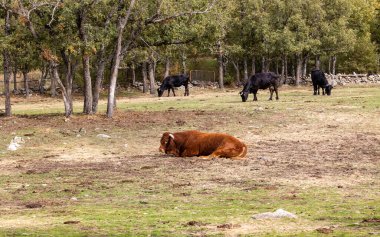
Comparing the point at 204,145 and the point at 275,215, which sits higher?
the point at 204,145

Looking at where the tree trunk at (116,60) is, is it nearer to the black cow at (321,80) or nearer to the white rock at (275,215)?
the black cow at (321,80)

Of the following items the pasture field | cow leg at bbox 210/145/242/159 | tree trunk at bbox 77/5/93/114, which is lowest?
the pasture field

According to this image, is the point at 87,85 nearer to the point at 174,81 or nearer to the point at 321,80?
the point at 321,80

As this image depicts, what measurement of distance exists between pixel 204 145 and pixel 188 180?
315 centimetres

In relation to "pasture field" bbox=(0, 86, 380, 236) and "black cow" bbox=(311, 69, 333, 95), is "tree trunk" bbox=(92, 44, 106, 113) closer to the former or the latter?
"pasture field" bbox=(0, 86, 380, 236)

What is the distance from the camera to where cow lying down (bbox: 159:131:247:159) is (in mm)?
18000

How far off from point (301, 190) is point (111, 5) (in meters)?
20.2

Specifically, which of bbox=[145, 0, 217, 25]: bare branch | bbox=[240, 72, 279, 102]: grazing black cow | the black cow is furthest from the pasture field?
the black cow

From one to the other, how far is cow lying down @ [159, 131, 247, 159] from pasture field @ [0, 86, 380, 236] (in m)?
0.41

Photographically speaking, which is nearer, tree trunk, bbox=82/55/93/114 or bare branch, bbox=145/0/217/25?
tree trunk, bbox=82/55/93/114

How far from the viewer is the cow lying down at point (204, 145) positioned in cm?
1800

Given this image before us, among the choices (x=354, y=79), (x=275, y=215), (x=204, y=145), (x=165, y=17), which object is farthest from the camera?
(x=354, y=79)

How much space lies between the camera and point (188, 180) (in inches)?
602

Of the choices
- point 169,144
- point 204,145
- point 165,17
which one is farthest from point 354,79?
point 204,145
